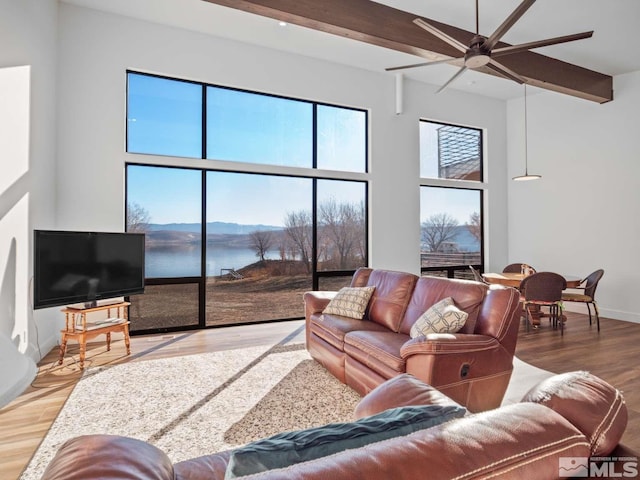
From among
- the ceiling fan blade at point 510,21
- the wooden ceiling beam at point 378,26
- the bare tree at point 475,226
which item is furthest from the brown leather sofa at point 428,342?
the bare tree at point 475,226

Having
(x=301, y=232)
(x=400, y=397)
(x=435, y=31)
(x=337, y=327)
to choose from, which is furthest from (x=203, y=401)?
(x=435, y=31)

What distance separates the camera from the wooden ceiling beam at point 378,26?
3.76 meters

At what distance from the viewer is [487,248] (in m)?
7.55

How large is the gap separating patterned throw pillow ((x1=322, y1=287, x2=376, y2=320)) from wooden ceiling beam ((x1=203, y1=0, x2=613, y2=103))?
9.42 feet

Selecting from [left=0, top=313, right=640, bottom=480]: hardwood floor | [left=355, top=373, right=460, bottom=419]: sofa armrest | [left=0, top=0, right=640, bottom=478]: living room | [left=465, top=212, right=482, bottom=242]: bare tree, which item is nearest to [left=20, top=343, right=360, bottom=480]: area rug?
[left=0, top=313, right=640, bottom=480]: hardwood floor

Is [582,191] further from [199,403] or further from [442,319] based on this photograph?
[199,403]

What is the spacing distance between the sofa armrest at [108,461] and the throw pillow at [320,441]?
283 mm

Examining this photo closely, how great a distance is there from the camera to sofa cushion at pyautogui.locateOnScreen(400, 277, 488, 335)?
2818mm

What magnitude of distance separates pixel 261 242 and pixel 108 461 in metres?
4.76

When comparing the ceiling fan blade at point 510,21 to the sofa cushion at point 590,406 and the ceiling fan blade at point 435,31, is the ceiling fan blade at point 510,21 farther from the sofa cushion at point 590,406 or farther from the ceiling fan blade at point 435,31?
the sofa cushion at point 590,406

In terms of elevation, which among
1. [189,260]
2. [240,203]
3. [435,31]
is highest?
[435,31]

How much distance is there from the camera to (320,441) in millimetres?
802

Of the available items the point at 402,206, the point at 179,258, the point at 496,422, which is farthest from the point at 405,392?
the point at 402,206

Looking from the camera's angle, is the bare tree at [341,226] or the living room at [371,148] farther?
the bare tree at [341,226]
